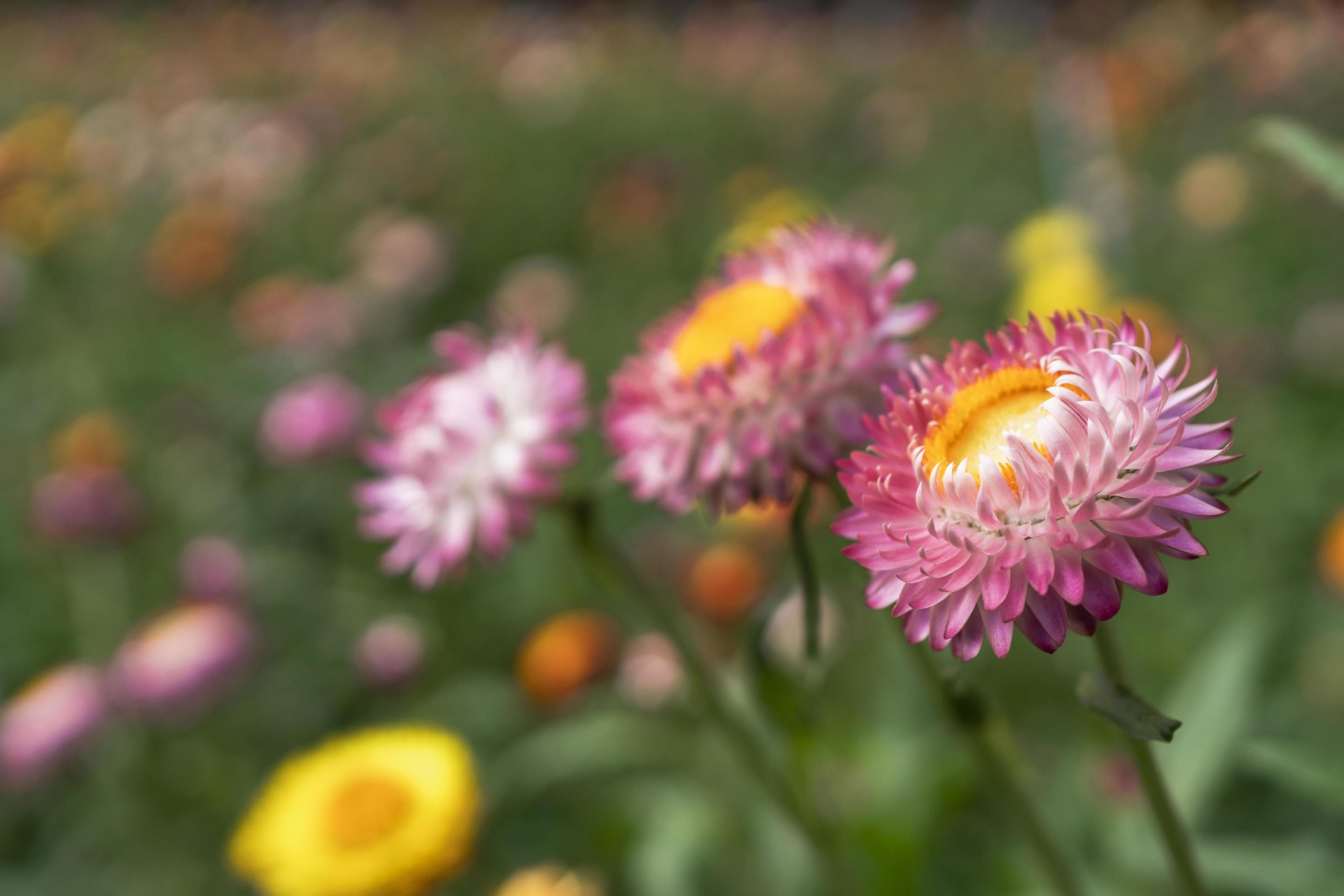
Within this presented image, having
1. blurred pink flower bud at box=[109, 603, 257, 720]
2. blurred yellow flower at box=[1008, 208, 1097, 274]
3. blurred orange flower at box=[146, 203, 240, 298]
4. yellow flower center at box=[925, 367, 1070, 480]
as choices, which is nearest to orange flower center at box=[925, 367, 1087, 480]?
yellow flower center at box=[925, 367, 1070, 480]

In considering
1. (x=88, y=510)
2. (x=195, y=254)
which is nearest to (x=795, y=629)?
(x=88, y=510)

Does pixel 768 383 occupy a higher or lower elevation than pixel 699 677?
higher

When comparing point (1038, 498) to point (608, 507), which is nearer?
point (1038, 498)

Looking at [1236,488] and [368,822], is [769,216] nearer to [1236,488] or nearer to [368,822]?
[368,822]

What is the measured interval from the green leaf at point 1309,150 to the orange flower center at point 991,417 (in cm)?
33

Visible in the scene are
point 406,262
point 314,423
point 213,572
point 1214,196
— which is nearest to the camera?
point 213,572

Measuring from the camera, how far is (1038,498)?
619 millimetres

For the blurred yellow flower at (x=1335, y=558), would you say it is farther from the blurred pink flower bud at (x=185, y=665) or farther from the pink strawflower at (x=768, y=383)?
the blurred pink flower bud at (x=185, y=665)

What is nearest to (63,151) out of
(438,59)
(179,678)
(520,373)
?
(179,678)

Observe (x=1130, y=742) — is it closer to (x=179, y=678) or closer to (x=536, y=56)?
(x=179, y=678)

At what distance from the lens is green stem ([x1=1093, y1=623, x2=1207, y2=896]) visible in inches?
27.4

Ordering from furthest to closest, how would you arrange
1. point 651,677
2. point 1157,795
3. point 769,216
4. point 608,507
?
1. point 769,216
2. point 608,507
3. point 651,677
4. point 1157,795

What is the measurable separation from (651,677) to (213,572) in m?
1.08

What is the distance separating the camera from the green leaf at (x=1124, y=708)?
0.61 m
